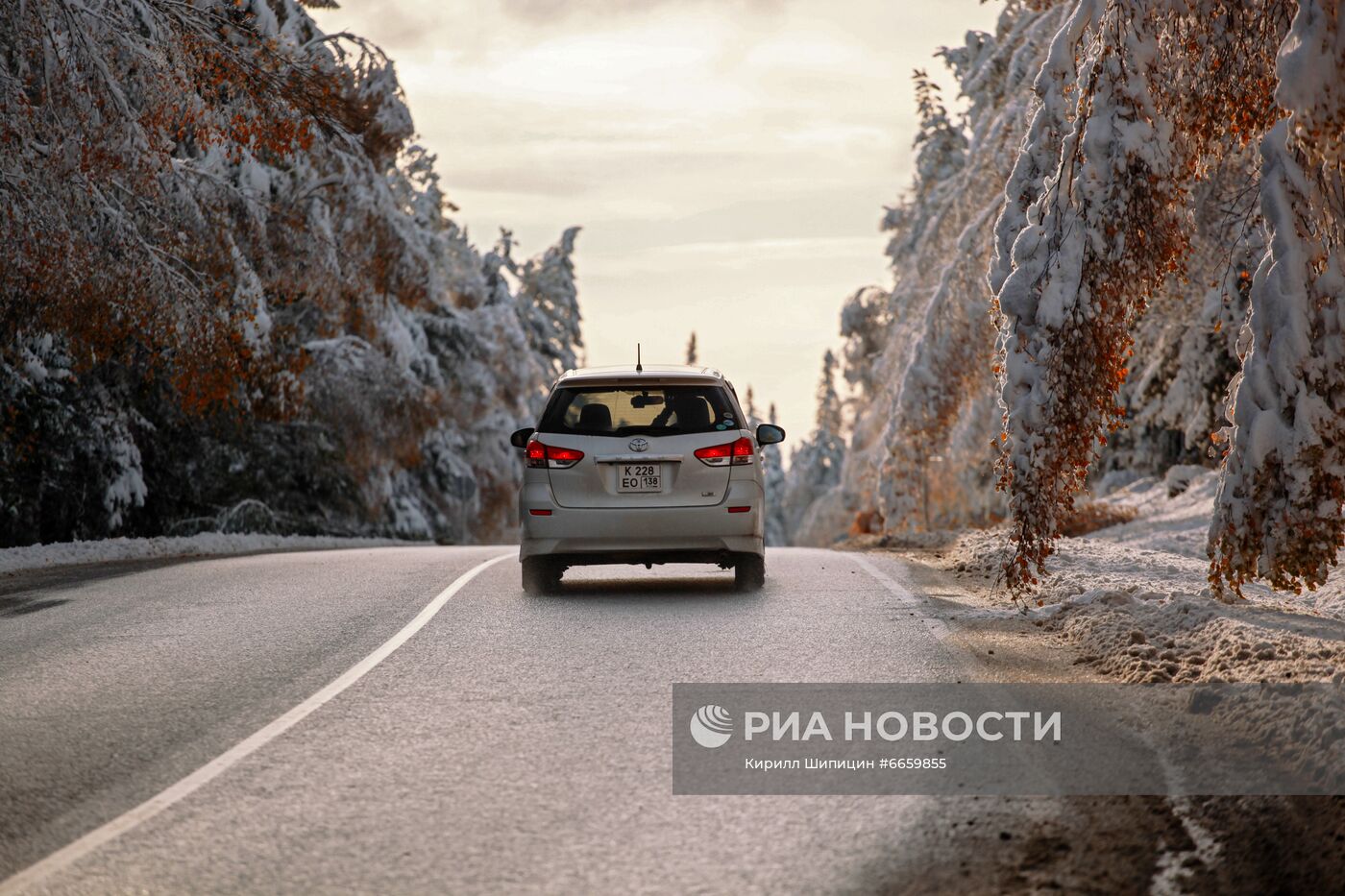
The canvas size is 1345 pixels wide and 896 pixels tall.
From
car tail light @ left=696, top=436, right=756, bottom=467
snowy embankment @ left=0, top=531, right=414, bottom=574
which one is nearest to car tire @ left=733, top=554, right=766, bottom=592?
car tail light @ left=696, top=436, right=756, bottom=467

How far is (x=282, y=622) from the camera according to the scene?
11.1m

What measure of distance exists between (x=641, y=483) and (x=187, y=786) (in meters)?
6.60

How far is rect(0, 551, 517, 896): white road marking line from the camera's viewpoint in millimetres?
4996

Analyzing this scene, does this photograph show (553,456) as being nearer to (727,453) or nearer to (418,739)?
(727,453)

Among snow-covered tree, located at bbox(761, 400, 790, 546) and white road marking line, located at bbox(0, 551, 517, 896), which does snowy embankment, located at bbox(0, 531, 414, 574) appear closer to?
white road marking line, located at bbox(0, 551, 517, 896)

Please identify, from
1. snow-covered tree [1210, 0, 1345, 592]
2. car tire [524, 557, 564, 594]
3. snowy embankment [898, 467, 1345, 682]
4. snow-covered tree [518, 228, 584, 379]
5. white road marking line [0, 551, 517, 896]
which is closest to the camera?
white road marking line [0, 551, 517, 896]

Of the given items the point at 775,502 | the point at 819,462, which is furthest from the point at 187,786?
the point at 775,502

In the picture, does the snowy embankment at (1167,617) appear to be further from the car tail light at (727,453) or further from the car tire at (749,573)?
the car tail light at (727,453)

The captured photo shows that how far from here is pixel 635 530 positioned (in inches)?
484

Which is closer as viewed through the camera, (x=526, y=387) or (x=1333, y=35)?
(x=1333, y=35)

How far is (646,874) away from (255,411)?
20223mm

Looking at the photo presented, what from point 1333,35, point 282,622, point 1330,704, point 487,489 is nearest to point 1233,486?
point 1330,704

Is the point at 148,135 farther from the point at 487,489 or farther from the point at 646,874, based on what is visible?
the point at 487,489

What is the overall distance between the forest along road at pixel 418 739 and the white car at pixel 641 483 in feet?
1.61
